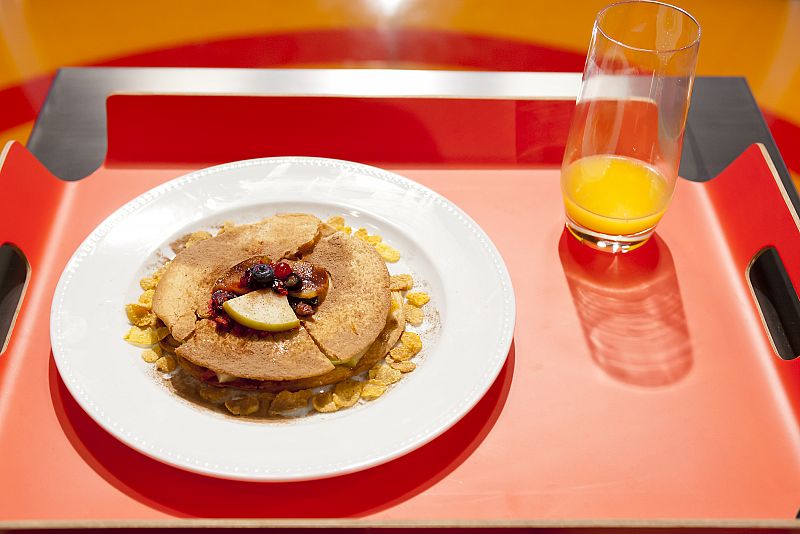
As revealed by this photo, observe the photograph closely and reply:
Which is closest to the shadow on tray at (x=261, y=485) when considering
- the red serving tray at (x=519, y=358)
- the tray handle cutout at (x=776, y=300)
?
the red serving tray at (x=519, y=358)

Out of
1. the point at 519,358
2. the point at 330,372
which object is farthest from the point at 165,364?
the point at 519,358

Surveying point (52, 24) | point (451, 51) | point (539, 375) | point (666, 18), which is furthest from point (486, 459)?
point (52, 24)

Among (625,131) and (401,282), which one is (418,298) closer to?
(401,282)

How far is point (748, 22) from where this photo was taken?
17.9ft

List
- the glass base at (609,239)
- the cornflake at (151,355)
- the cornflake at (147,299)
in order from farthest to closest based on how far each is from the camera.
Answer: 1. the glass base at (609,239)
2. the cornflake at (147,299)
3. the cornflake at (151,355)

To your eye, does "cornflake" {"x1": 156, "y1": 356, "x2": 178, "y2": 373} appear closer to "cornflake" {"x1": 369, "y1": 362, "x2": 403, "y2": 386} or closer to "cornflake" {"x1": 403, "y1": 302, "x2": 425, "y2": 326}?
"cornflake" {"x1": 369, "y1": 362, "x2": 403, "y2": 386}

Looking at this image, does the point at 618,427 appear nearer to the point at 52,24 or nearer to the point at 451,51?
the point at 451,51

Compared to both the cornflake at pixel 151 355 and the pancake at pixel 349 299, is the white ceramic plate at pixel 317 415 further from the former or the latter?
the pancake at pixel 349 299

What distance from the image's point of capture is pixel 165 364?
1784 millimetres

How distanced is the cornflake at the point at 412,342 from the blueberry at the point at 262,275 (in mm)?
355

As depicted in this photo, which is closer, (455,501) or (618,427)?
(455,501)

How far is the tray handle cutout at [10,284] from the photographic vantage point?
1902 mm

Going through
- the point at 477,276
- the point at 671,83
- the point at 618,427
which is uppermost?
the point at 671,83

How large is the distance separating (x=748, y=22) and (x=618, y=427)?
4.77 metres
